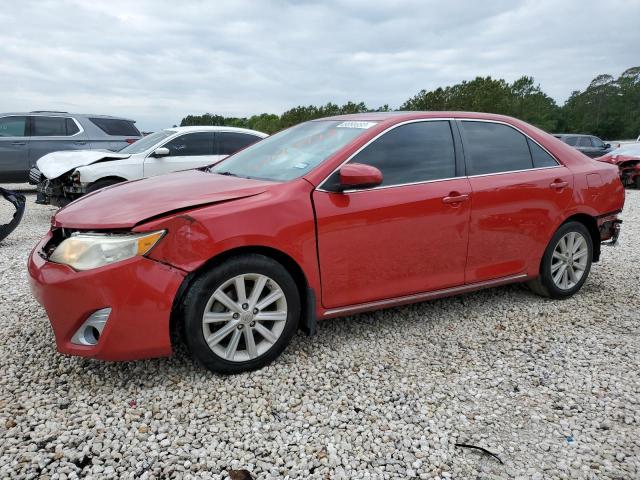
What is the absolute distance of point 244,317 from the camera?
9.37 ft

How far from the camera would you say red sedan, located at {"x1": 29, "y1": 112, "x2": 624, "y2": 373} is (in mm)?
2633

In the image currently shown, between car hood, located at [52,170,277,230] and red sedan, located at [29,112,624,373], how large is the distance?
0.04ft

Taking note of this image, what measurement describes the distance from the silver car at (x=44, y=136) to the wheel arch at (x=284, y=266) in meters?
8.95

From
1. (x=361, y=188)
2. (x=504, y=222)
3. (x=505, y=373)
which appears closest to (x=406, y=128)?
(x=361, y=188)

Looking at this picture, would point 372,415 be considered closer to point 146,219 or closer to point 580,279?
point 146,219

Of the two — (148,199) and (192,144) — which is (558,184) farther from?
(192,144)

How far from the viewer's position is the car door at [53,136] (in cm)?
1080

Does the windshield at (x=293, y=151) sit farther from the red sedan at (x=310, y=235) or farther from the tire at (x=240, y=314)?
the tire at (x=240, y=314)

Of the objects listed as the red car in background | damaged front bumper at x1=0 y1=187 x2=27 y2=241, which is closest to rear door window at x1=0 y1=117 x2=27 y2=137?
damaged front bumper at x1=0 y1=187 x2=27 y2=241

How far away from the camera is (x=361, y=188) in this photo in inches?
124

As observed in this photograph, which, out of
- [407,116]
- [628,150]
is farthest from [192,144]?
[628,150]

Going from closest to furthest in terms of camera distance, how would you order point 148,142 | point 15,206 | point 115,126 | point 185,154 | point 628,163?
1. point 15,206
2. point 185,154
3. point 148,142
4. point 115,126
5. point 628,163

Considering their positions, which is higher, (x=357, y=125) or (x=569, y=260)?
(x=357, y=125)

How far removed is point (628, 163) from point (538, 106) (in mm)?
56334
